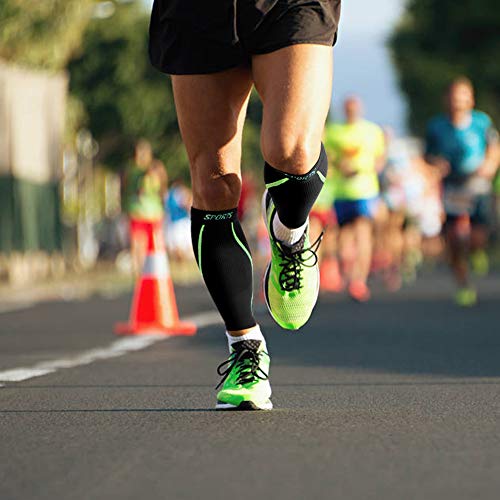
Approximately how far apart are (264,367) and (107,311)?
9.36 metres

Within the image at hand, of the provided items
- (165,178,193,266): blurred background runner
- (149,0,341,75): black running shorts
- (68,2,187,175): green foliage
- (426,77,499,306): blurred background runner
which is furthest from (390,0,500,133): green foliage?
(149,0,341,75): black running shorts

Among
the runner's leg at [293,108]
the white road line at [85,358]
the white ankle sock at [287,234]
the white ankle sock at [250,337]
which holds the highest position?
the runner's leg at [293,108]

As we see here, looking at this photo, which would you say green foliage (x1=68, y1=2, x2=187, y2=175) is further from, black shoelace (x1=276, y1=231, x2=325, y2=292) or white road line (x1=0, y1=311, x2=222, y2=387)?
black shoelace (x1=276, y1=231, x2=325, y2=292)

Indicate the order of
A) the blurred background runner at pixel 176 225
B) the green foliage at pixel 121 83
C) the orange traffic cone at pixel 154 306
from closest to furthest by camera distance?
the orange traffic cone at pixel 154 306
the blurred background runner at pixel 176 225
the green foliage at pixel 121 83

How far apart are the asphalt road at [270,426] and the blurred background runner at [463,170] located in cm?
542

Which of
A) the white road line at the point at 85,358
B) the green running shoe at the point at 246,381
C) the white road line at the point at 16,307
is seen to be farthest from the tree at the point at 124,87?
the green running shoe at the point at 246,381

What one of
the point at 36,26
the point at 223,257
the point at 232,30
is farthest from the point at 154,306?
the point at 36,26

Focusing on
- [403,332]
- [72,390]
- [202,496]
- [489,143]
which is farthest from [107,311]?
[202,496]

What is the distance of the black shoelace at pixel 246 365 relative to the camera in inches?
236

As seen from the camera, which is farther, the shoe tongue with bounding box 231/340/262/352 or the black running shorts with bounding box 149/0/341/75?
the shoe tongue with bounding box 231/340/262/352

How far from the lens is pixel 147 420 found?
5.67 metres

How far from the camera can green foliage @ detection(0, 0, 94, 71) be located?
26.2m

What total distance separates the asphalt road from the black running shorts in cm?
117

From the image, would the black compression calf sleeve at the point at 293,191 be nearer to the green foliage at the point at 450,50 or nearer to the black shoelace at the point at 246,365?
the black shoelace at the point at 246,365
